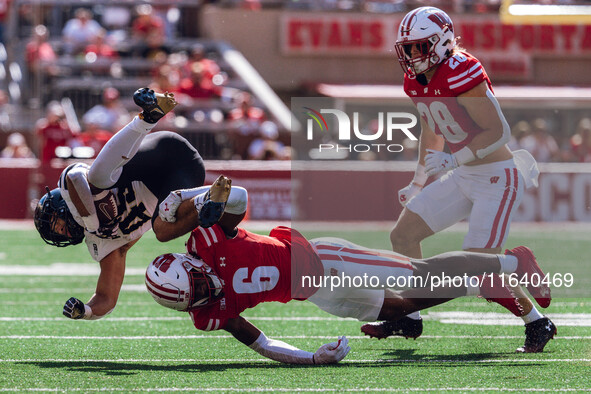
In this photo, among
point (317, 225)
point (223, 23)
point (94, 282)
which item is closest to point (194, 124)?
point (223, 23)

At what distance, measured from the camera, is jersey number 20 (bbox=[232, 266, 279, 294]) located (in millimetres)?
4656

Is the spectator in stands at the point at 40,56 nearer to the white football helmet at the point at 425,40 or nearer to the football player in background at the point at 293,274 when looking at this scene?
the white football helmet at the point at 425,40

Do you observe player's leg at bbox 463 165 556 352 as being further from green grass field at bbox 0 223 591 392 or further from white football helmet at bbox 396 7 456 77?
white football helmet at bbox 396 7 456 77

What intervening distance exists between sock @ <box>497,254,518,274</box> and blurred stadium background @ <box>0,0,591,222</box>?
3.04 meters

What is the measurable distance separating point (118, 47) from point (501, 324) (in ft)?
37.7

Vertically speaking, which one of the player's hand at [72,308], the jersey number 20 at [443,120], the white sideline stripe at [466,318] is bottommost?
the white sideline stripe at [466,318]

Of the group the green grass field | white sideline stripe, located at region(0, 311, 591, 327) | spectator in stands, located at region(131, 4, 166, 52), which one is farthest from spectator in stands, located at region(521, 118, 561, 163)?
spectator in stands, located at region(131, 4, 166, 52)

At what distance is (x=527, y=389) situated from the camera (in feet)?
13.5

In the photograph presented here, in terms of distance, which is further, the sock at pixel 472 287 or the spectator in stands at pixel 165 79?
the spectator in stands at pixel 165 79

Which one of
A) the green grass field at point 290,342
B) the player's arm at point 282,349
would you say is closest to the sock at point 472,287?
the green grass field at point 290,342

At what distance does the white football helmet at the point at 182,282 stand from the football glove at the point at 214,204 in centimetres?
19

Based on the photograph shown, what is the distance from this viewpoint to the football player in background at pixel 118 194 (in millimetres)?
5113

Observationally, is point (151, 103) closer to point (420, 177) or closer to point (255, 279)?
point (255, 279)

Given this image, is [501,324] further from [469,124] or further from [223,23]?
[223,23]
